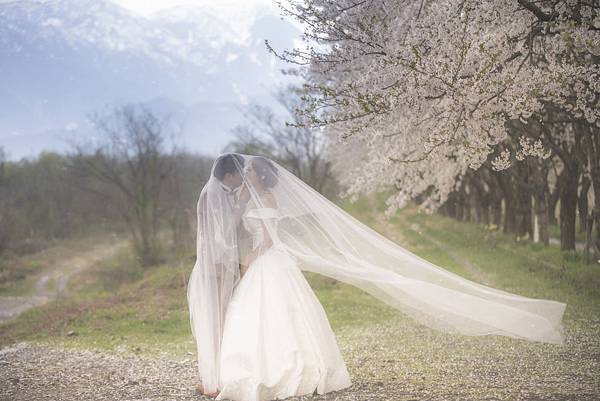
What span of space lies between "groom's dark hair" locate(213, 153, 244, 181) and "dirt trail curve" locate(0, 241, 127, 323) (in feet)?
49.0

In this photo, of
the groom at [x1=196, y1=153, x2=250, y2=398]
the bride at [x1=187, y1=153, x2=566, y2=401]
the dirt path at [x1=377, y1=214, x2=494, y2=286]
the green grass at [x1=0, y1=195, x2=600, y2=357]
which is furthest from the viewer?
the dirt path at [x1=377, y1=214, x2=494, y2=286]

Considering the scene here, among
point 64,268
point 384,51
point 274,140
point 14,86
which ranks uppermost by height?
point 14,86

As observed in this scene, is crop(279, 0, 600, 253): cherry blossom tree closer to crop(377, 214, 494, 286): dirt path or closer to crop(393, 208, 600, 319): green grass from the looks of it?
crop(393, 208, 600, 319): green grass

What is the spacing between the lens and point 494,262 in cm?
1582

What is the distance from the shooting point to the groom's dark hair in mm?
6000

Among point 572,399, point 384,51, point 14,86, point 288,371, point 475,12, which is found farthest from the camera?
point 14,86

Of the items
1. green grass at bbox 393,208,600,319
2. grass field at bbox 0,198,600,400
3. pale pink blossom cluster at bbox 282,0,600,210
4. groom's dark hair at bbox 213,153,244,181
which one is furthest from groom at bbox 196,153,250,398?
green grass at bbox 393,208,600,319

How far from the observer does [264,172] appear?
607 cm

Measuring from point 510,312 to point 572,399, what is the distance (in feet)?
→ 3.26

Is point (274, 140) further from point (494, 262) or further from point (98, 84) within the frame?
point (98, 84)

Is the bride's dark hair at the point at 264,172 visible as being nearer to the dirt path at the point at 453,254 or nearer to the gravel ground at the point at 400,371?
the gravel ground at the point at 400,371

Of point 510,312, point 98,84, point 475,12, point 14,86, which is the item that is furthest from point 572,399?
point 98,84

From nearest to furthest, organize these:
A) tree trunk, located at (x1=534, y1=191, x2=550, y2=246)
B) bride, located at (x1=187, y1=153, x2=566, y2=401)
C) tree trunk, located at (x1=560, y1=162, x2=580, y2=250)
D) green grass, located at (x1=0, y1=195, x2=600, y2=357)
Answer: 1. bride, located at (x1=187, y1=153, x2=566, y2=401)
2. green grass, located at (x1=0, y1=195, x2=600, y2=357)
3. tree trunk, located at (x1=560, y1=162, x2=580, y2=250)
4. tree trunk, located at (x1=534, y1=191, x2=550, y2=246)

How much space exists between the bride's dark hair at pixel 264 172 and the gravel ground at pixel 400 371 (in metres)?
2.17
